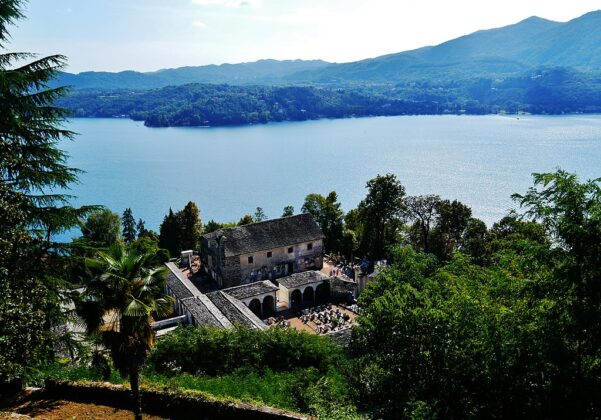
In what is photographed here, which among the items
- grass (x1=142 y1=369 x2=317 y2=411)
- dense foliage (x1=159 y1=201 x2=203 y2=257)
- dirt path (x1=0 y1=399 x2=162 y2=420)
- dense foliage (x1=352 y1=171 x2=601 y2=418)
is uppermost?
dense foliage (x1=352 y1=171 x2=601 y2=418)

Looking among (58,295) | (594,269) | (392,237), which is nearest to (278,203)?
(392,237)

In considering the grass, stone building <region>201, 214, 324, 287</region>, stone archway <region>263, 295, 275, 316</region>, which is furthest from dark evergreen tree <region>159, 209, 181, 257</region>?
the grass

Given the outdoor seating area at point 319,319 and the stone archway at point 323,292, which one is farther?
the stone archway at point 323,292

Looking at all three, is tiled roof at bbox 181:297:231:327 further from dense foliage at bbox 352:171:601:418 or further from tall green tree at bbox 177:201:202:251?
tall green tree at bbox 177:201:202:251

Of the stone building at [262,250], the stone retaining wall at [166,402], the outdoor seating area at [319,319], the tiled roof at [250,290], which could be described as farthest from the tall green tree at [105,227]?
the stone retaining wall at [166,402]

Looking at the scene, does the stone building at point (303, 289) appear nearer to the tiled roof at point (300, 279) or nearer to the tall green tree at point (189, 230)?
the tiled roof at point (300, 279)

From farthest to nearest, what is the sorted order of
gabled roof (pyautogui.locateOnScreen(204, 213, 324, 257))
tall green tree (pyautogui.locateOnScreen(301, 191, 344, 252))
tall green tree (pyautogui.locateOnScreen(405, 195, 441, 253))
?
1. tall green tree (pyautogui.locateOnScreen(301, 191, 344, 252))
2. tall green tree (pyautogui.locateOnScreen(405, 195, 441, 253))
3. gabled roof (pyautogui.locateOnScreen(204, 213, 324, 257))

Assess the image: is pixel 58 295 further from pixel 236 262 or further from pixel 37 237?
pixel 236 262
